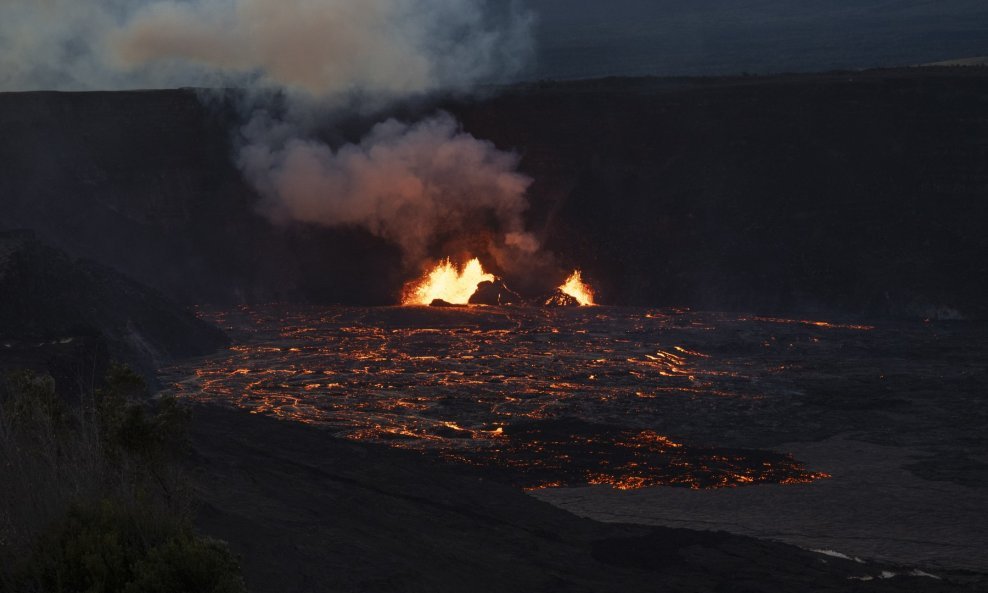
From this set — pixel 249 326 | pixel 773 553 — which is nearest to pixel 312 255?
pixel 249 326

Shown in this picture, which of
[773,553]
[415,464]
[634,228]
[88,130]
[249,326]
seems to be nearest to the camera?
[773,553]

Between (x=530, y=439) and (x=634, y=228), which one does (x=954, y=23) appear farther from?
(x=530, y=439)

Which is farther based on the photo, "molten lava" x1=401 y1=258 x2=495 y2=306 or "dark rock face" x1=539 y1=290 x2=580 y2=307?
"molten lava" x1=401 y1=258 x2=495 y2=306

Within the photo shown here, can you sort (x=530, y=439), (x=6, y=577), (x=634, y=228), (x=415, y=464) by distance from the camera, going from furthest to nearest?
(x=634, y=228)
(x=530, y=439)
(x=415, y=464)
(x=6, y=577)

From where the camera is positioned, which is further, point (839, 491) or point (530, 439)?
point (530, 439)

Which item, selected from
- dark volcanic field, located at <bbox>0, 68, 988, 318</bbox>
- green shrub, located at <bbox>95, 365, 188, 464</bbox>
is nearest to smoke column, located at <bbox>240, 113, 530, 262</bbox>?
dark volcanic field, located at <bbox>0, 68, 988, 318</bbox>

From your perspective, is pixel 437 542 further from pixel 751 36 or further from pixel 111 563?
pixel 751 36

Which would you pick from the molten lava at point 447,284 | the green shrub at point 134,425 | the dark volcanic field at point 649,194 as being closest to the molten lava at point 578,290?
the dark volcanic field at point 649,194

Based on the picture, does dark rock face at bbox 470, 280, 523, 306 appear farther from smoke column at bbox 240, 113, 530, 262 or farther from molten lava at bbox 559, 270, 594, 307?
smoke column at bbox 240, 113, 530, 262
